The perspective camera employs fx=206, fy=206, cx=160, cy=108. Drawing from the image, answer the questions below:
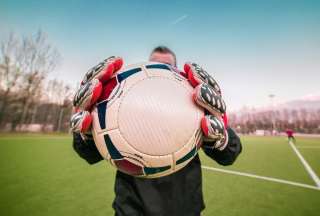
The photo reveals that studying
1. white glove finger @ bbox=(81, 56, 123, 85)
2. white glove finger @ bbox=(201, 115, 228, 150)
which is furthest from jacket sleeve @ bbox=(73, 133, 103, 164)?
white glove finger @ bbox=(201, 115, 228, 150)

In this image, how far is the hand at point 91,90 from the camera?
1.07 meters

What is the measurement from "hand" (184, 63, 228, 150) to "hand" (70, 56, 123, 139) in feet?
1.47

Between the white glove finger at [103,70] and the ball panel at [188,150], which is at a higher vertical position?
the white glove finger at [103,70]

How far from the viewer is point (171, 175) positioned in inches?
57.2

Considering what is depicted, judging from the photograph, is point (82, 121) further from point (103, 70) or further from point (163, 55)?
point (163, 55)

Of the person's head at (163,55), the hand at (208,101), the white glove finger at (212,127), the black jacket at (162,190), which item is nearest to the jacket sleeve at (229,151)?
the black jacket at (162,190)

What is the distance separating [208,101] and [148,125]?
339mm

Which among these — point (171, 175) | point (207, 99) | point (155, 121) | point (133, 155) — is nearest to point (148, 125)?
point (155, 121)

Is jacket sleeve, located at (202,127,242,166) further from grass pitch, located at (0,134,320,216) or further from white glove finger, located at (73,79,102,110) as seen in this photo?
grass pitch, located at (0,134,320,216)

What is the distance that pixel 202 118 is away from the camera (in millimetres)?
1101

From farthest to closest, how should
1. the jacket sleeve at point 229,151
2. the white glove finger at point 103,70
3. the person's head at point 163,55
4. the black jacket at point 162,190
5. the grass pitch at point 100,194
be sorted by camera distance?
1. the grass pitch at point 100,194
2. the person's head at point 163,55
3. the jacket sleeve at point 229,151
4. the black jacket at point 162,190
5. the white glove finger at point 103,70

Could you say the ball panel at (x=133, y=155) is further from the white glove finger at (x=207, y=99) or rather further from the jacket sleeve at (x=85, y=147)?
the jacket sleeve at (x=85, y=147)

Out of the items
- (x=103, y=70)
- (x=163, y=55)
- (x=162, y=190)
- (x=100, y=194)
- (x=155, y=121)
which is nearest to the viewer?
(x=155, y=121)

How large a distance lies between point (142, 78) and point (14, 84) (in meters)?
30.8
